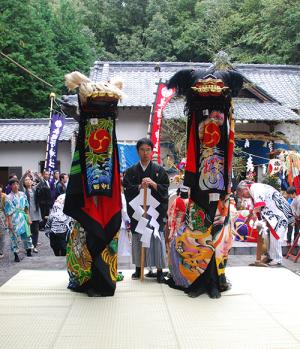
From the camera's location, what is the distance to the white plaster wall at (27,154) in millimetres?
19891

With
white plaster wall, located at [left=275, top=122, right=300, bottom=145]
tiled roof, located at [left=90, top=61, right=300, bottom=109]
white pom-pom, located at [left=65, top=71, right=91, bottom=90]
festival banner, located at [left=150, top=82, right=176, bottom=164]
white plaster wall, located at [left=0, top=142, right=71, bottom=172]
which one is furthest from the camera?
tiled roof, located at [left=90, top=61, right=300, bottom=109]

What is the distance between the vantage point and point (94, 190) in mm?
5699

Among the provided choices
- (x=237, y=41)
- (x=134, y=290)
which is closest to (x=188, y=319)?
(x=134, y=290)

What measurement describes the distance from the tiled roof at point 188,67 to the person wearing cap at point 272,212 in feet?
40.8

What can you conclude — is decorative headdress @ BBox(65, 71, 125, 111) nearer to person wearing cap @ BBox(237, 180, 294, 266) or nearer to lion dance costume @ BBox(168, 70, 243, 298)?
lion dance costume @ BBox(168, 70, 243, 298)

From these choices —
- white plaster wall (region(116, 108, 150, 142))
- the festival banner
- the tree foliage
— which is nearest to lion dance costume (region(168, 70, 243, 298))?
the festival banner

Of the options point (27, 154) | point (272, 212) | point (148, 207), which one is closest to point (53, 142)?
point (27, 154)

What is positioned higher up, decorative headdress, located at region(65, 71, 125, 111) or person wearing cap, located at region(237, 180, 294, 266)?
decorative headdress, located at region(65, 71, 125, 111)

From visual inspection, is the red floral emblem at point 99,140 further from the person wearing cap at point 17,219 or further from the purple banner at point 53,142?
the purple banner at point 53,142

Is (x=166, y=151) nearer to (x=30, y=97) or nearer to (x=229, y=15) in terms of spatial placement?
(x=30, y=97)

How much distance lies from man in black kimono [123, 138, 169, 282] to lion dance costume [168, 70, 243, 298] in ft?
1.25

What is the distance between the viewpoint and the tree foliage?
2338 centimetres

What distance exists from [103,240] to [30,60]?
19434 millimetres

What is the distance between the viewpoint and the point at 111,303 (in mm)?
5211
